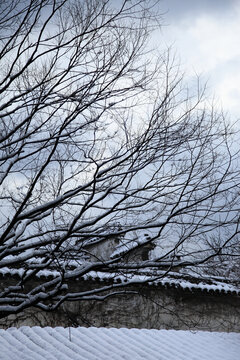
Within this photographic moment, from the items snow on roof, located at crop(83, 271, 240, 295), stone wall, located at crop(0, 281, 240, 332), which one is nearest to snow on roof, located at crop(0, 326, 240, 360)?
stone wall, located at crop(0, 281, 240, 332)

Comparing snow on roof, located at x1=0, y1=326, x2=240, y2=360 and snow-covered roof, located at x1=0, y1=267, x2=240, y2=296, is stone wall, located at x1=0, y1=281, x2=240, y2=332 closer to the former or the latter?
snow-covered roof, located at x1=0, y1=267, x2=240, y2=296

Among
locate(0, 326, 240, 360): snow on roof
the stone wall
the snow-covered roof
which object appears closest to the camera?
locate(0, 326, 240, 360): snow on roof

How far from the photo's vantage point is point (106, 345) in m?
6.53

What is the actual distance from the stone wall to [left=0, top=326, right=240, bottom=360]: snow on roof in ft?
3.58

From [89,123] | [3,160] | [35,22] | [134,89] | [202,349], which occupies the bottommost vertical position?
[202,349]

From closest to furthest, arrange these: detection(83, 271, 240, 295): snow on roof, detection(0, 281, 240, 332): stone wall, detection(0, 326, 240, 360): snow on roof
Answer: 1. detection(0, 326, 240, 360): snow on roof
2. detection(0, 281, 240, 332): stone wall
3. detection(83, 271, 240, 295): snow on roof

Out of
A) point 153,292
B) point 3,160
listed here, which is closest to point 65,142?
point 3,160

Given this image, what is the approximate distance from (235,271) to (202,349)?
1097cm

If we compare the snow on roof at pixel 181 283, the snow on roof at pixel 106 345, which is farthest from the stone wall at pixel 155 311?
the snow on roof at pixel 106 345

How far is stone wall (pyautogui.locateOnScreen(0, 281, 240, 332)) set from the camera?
29.4 feet

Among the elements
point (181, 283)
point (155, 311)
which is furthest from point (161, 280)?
point (155, 311)

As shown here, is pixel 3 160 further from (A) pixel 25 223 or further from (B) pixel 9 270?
(B) pixel 9 270

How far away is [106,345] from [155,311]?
13.9 feet

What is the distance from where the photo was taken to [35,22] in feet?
13.6
